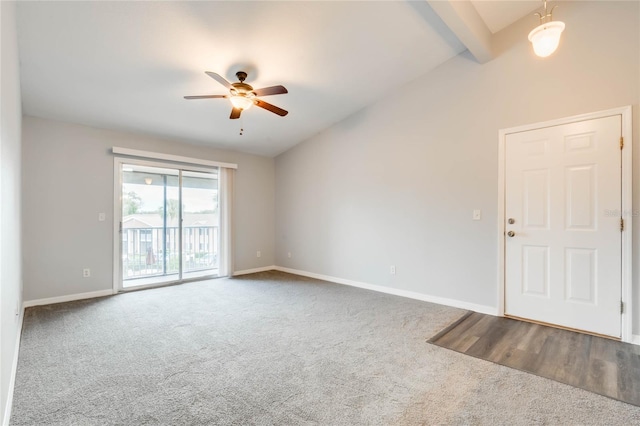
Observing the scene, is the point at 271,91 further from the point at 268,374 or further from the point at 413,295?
the point at 413,295

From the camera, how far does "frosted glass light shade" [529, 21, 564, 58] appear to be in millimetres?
2188

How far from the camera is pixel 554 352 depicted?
8.32 ft

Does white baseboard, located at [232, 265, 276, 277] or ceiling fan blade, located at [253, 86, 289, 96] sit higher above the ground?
ceiling fan blade, located at [253, 86, 289, 96]

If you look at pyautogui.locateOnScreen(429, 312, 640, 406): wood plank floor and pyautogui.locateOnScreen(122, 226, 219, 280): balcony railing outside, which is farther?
pyautogui.locateOnScreen(122, 226, 219, 280): balcony railing outside

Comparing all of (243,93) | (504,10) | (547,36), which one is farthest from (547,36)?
(243,93)

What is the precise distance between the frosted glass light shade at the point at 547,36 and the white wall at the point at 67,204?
4937 millimetres

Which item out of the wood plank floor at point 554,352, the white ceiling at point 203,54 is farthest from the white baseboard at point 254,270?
the wood plank floor at point 554,352

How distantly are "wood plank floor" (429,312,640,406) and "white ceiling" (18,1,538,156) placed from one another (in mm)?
3186

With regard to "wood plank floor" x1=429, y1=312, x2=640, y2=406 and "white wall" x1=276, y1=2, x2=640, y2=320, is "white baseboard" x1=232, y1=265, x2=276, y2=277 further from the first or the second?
"wood plank floor" x1=429, y1=312, x2=640, y2=406

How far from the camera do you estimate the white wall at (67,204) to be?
375 centimetres

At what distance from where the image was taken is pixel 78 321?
10.6 ft

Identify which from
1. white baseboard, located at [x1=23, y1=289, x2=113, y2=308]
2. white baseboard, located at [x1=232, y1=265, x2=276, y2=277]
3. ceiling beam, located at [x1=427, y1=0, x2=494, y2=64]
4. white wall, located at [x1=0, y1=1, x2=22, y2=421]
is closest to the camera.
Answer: white wall, located at [x1=0, y1=1, x2=22, y2=421]

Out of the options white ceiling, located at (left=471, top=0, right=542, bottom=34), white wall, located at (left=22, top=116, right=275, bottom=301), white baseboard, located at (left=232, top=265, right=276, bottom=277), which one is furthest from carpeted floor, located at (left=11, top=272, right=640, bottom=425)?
white ceiling, located at (left=471, top=0, right=542, bottom=34)

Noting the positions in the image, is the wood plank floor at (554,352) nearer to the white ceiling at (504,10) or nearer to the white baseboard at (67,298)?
the white ceiling at (504,10)
